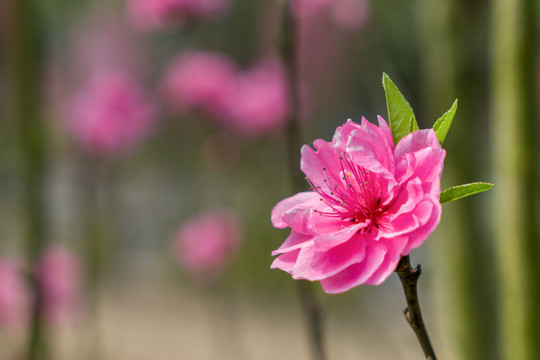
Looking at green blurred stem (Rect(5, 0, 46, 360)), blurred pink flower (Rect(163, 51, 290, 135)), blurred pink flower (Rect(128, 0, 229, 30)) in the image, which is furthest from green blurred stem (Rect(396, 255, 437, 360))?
blurred pink flower (Rect(163, 51, 290, 135))

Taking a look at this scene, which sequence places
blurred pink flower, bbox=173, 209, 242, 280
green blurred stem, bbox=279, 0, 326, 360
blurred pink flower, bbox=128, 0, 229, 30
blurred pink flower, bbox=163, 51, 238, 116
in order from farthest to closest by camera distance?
blurred pink flower, bbox=173, 209, 242, 280, blurred pink flower, bbox=163, 51, 238, 116, blurred pink flower, bbox=128, 0, 229, 30, green blurred stem, bbox=279, 0, 326, 360

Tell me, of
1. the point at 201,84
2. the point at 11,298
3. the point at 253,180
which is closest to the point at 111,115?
the point at 201,84

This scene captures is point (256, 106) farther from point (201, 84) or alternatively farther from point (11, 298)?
point (11, 298)

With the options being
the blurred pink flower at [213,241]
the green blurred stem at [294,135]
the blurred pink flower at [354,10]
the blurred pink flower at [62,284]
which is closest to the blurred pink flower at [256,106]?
the blurred pink flower at [354,10]

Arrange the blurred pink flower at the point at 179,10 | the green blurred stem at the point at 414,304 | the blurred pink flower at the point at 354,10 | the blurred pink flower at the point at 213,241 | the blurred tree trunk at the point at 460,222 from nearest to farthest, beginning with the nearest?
the green blurred stem at the point at 414,304 < the blurred tree trunk at the point at 460,222 < the blurred pink flower at the point at 179,10 < the blurred pink flower at the point at 354,10 < the blurred pink flower at the point at 213,241

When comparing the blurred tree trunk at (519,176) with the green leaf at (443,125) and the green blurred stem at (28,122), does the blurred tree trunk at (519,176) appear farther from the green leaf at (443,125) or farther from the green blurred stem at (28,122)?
the green blurred stem at (28,122)

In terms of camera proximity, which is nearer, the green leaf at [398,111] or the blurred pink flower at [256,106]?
the green leaf at [398,111]

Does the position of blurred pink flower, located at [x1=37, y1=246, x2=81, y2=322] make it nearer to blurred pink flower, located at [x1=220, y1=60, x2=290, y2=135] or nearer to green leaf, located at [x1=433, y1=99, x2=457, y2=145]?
blurred pink flower, located at [x1=220, y1=60, x2=290, y2=135]
